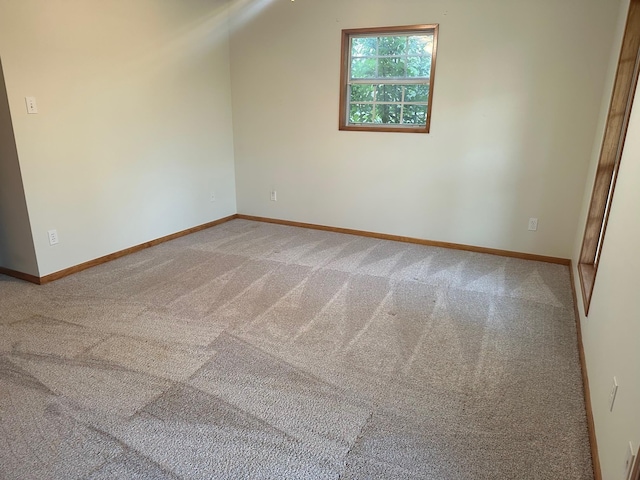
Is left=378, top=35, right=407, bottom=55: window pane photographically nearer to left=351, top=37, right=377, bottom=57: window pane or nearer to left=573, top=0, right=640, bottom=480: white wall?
left=351, top=37, right=377, bottom=57: window pane

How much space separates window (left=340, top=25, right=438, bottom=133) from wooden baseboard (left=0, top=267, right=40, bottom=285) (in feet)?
10.1

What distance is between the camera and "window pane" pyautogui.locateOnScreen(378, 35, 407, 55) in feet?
12.9

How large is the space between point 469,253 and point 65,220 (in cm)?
357

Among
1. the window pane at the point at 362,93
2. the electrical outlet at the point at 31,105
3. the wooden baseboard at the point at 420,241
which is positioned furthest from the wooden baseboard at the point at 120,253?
the window pane at the point at 362,93

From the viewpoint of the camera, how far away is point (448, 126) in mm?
3887

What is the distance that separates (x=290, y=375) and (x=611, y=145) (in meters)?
2.62

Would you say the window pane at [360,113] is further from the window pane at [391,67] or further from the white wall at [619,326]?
the white wall at [619,326]

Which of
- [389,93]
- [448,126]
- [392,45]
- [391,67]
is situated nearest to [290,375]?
[448,126]

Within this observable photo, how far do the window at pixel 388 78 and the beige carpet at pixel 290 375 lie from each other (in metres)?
1.66

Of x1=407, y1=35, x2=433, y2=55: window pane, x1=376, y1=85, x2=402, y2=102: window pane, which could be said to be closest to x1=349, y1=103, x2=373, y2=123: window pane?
x1=376, y1=85, x2=402, y2=102: window pane

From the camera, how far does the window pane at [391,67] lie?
4.00 metres

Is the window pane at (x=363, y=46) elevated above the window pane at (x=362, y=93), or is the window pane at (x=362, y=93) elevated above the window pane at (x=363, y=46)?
the window pane at (x=363, y=46)

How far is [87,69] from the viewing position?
3178 mm

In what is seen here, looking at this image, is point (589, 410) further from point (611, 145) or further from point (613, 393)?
point (611, 145)
